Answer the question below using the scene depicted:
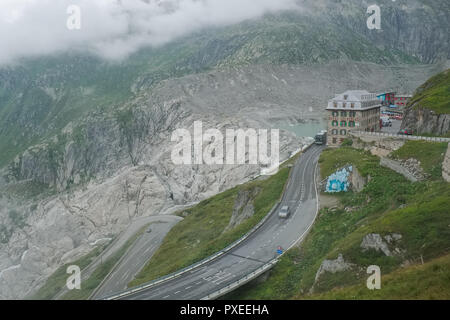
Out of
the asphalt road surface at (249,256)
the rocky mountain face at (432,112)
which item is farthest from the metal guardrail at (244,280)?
the rocky mountain face at (432,112)

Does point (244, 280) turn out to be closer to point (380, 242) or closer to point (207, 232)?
point (380, 242)

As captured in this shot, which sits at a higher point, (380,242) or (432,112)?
(432,112)

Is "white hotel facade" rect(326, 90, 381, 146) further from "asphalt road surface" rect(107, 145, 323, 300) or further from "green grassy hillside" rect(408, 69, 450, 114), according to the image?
"asphalt road surface" rect(107, 145, 323, 300)

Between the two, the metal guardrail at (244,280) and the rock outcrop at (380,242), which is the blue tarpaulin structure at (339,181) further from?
the rock outcrop at (380,242)

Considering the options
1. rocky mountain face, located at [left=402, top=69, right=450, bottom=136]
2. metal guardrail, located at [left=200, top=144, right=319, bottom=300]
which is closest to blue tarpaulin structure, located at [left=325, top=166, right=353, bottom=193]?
rocky mountain face, located at [left=402, top=69, right=450, bottom=136]

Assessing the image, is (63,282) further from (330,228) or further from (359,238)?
(359,238)

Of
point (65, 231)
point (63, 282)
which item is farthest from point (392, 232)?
point (65, 231)

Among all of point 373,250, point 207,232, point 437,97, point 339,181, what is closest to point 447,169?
point 373,250
